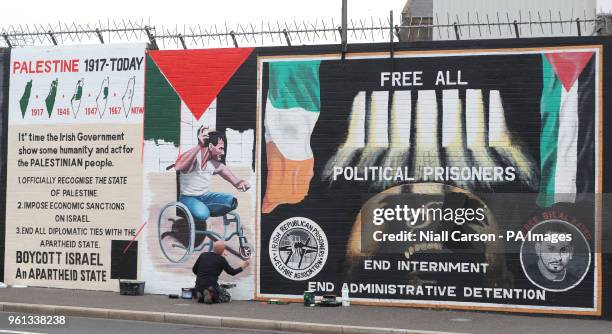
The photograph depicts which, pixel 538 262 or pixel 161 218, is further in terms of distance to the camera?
pixel 161 218

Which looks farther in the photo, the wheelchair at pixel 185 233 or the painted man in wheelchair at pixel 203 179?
the painted man in wheelchair at pixel 203 179

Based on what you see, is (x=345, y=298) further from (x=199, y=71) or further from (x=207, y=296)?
(x=199, y=71)

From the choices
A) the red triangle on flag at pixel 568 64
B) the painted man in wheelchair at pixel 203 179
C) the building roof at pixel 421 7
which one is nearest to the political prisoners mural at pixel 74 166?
the painted man in wheelchair at pixel 203 179

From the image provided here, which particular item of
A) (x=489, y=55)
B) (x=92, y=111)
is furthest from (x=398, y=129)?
(x=92, y=111)

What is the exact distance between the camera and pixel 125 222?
1669cm

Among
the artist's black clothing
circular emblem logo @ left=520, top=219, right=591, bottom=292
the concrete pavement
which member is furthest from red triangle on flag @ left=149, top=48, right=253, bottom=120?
circular emblem logo @ left=520, top=219, right=591, bottom=292

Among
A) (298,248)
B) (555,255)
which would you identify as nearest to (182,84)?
(298,248)

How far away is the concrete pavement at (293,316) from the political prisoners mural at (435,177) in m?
0.63

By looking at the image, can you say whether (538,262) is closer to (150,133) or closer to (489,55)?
(489,55)

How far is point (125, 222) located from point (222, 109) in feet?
9.93

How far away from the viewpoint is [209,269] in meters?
15.3

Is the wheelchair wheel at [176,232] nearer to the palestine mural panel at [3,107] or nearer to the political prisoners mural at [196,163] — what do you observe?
the political prisoners mural at [196,163]

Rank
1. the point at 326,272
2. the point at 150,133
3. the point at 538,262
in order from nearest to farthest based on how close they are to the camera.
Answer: the point at 538,262 < the point at 326,272 < the point at 150,133

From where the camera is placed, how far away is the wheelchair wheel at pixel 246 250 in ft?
52.3
